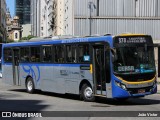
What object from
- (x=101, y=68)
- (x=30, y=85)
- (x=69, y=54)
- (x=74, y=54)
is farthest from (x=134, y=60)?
(x=30, y=85)

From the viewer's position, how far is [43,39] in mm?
21781

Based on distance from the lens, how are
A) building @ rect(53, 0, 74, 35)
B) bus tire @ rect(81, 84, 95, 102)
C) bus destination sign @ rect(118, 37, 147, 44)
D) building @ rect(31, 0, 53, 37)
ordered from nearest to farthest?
bus destination sign @ rect(118, 37, 147, 44)
bus tire @ rect(81, 84, 95, 102)
building @ rect(53, 0, 74, 35)
building @ rect(31, 0, 53, 37)

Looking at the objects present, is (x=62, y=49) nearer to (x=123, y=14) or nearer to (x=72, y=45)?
(x=72, y=45)

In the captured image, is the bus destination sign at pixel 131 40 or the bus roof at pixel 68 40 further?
the bus roof at pixel 68 40

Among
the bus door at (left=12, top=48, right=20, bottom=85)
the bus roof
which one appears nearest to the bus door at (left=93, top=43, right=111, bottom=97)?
the bus roof

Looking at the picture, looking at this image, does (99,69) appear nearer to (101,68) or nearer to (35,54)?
(101,68)

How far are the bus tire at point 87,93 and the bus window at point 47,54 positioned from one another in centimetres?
312

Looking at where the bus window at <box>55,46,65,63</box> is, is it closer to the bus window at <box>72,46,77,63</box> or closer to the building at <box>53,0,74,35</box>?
the bus window at <box>72,46,77,63</box>

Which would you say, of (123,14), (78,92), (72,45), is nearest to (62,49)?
(72,45)

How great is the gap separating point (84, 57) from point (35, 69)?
4817 mm

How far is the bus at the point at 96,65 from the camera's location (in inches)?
647

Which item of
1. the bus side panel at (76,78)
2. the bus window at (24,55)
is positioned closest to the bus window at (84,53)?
the bus side panel at (76,78)

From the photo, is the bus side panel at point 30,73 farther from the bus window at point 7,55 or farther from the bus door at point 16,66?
the bus window at point 7,55

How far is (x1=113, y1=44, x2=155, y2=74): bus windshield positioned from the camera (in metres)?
16.4
